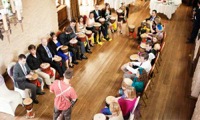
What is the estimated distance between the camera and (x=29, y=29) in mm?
6402

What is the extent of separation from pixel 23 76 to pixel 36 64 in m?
0.55

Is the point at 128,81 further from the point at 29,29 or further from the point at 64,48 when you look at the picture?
the point at 29,29

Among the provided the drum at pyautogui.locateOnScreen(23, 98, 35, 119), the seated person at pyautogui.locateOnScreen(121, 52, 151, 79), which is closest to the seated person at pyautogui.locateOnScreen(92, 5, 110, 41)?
the seated person at pyautogui.locateOnScreen(121, 52, 151, 79)

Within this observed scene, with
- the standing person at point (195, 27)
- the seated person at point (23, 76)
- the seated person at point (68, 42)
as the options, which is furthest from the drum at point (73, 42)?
the standing person at point (195, 27)

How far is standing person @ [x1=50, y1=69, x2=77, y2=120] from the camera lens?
13.2ft

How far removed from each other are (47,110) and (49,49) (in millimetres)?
1624

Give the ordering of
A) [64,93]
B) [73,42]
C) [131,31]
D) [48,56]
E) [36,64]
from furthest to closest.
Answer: [131,31], [73,42], [48,56], [36,64], [64,93]

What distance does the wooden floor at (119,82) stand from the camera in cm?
527

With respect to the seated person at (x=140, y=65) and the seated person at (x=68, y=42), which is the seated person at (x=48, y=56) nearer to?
the seated person at (x=68, y=42)

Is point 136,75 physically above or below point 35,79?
above

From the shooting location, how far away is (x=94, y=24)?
25.3 feet

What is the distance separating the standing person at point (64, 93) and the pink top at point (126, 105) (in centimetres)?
82

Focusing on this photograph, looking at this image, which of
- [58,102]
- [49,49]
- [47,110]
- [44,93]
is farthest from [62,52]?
[58,102]

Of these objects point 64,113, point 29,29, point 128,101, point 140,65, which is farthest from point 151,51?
point 29,29
